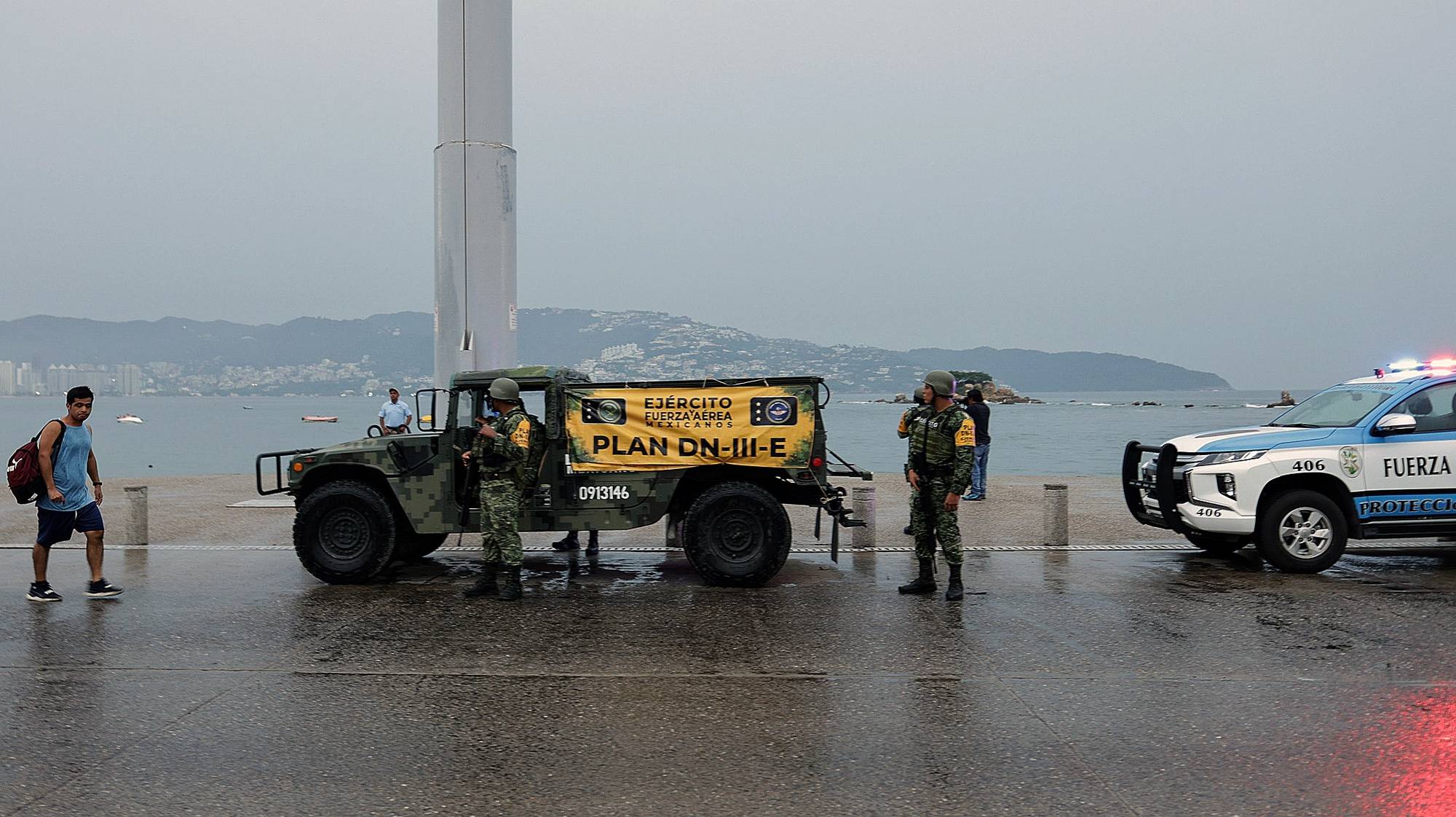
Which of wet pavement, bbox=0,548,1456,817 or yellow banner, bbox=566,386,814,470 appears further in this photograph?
yellow banner, bbox=566,386,814,470

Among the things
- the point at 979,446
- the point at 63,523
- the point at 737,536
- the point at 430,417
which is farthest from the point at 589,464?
the point at 979,446

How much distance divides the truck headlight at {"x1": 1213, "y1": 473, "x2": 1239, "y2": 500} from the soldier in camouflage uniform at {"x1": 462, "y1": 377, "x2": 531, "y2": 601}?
6389mm

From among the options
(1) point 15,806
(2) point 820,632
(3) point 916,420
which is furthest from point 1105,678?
(1) point 15,806

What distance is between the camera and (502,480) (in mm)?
8203

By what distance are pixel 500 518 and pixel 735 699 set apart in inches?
137

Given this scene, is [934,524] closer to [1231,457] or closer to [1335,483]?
[1231,457]

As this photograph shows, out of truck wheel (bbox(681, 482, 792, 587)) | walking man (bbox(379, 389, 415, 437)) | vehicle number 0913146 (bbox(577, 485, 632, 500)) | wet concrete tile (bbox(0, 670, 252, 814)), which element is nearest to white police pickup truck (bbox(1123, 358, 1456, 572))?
truck wheel (bbox(681, 482, 792, 587))

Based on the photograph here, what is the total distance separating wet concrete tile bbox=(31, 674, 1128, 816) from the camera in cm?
397

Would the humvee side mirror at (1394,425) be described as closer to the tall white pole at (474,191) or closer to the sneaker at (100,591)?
the tall white pole at (474,191)

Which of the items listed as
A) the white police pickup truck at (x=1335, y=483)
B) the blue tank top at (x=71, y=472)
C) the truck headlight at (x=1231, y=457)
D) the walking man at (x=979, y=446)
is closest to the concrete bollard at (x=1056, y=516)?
the white police pickup truck at (x=1335, y=483)

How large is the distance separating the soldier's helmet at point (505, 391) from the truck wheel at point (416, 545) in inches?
74.7

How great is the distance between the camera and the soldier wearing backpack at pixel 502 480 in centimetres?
809

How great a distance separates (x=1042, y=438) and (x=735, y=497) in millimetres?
69195

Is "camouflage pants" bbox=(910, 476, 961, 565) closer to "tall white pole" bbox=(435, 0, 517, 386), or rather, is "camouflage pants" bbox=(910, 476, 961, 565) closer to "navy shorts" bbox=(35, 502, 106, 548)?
"navy shorts" bbox=(35, 502, 106, 548)
